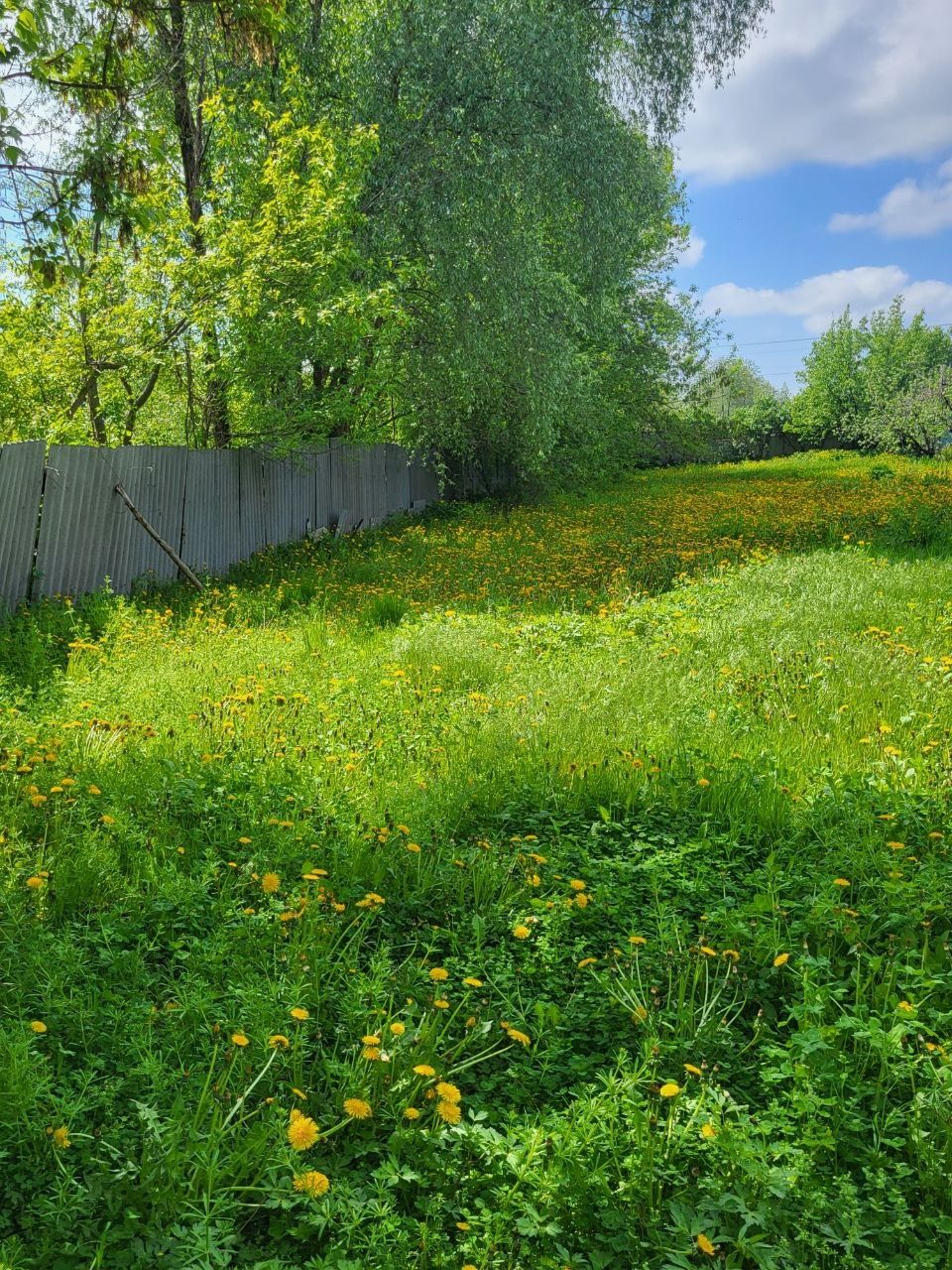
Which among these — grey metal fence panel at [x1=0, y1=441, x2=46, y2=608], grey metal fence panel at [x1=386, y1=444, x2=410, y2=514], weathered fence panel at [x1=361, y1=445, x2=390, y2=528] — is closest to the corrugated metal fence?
grey metal fence panel at [x1=0, y1=441, x2=46, y2=608]

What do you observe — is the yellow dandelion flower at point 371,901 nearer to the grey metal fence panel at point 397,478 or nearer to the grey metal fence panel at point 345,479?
the grey metal fence panel at point 345,479

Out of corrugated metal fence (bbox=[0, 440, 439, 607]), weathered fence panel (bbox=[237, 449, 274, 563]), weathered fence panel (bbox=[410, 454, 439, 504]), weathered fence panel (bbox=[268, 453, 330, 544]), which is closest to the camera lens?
corrugated metal fence (bbox=[0, 440, 439, 607])

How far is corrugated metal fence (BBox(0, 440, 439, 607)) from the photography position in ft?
27.0

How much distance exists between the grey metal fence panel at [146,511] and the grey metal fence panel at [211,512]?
190mm

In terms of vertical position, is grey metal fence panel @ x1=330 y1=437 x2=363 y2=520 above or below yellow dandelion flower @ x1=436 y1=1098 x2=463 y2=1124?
above

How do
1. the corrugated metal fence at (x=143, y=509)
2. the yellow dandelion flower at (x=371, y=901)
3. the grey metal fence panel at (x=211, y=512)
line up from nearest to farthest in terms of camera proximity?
the yellow dandelion flower at (x=371, y=901), the corrugated metal fence at (x=143, y=509), the grey metal fence panel at (x=211, y=512)

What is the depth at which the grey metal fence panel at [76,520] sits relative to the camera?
335 inches

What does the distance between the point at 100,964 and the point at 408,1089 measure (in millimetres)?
1123

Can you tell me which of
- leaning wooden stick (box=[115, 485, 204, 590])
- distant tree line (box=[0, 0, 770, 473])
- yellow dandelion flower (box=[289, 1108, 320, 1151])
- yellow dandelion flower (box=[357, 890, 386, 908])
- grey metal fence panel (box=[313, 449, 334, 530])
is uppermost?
distant tree line (box=[0, 0, 770, 473])

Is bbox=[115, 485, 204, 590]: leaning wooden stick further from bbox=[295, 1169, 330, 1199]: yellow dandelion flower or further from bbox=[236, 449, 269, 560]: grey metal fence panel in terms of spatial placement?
bbox=[295, 1169, 330, 1199]: yellow dandelion flower

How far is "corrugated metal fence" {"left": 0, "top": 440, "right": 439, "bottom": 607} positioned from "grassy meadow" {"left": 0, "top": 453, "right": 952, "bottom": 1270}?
7.46ft

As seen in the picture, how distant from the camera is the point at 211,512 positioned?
36.6 feet

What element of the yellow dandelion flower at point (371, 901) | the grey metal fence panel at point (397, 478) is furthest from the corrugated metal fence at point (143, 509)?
the yellow dandelion flower at point (371, 901)

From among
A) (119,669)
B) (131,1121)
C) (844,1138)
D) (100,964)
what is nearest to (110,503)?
(119,669)
